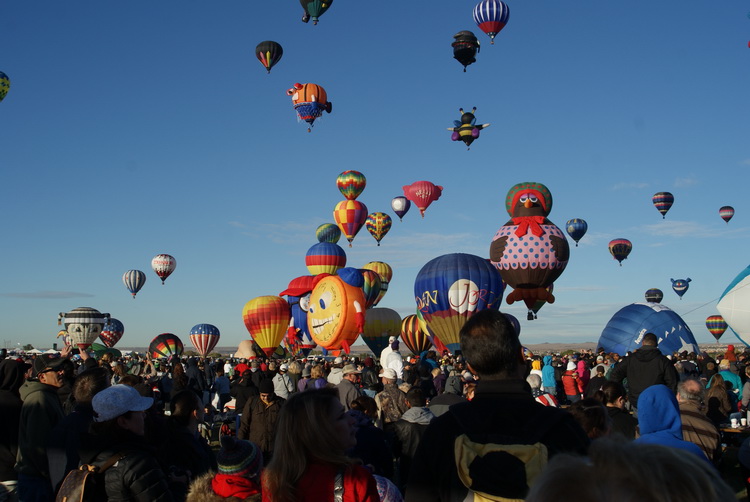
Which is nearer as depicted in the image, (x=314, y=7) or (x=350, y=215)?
(x=314, y=7)

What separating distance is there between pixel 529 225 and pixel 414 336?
13004 millimetres

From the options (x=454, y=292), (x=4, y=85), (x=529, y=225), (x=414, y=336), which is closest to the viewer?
(x=529, y=225)

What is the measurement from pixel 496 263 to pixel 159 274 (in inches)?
1191

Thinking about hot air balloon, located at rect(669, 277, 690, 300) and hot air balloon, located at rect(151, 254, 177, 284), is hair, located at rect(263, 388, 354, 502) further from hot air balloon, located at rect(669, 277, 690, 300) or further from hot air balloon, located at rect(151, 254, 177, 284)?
hot air balloon, located at rect(669, 277, 690, 300)

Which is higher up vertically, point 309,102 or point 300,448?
point 309,102

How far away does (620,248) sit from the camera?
175ft

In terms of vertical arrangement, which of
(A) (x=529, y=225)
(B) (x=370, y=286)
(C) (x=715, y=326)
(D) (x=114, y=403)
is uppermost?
(A) (x=529, y=225)

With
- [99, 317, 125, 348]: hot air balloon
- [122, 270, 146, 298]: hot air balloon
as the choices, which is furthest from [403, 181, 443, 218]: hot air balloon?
A: [99, 317, 125, 348]: hot air balloon

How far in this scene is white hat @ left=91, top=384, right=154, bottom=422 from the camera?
3449mm

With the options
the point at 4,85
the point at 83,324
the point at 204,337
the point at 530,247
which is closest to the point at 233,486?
the point at 530,247

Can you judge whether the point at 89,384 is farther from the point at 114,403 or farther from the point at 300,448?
the point at 300,448

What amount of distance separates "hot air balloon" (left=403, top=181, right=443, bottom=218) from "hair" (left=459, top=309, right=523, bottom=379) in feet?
145

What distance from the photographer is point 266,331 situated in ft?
132

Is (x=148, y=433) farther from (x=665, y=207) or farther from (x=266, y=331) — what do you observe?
(x=665, y=207)
